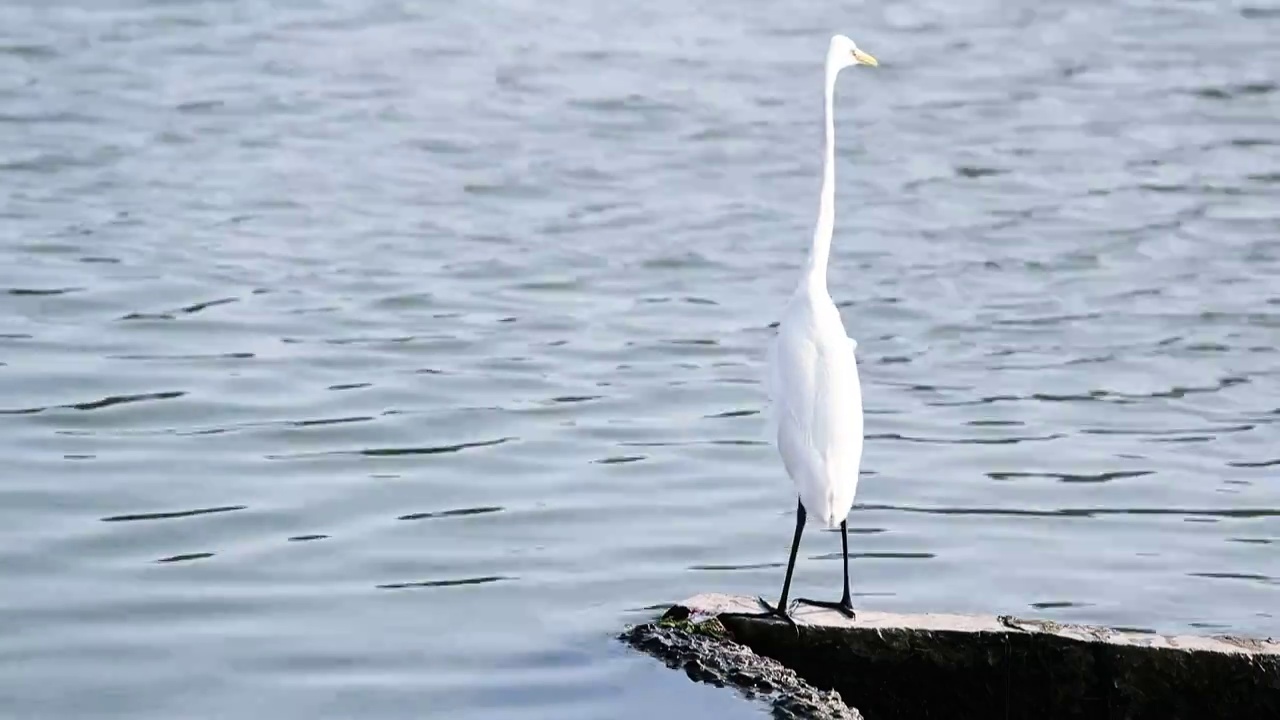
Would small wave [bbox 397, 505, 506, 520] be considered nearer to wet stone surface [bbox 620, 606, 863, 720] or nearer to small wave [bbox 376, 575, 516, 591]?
small wave [bbox 376, 575, 516, 591]

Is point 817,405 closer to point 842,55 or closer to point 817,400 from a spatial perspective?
point 817,400

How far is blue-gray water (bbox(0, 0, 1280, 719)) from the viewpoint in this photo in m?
6.85

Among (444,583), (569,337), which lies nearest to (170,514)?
(444,583)

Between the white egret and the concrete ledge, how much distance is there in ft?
1.18

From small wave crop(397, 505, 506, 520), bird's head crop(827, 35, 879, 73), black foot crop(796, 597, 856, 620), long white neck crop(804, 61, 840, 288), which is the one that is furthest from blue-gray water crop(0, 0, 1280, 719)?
bird's head crop(827, 35, 879, 73)

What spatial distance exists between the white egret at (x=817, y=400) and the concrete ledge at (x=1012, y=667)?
1.18 feet

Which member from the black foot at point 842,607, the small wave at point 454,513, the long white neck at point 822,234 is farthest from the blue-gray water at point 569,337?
the long white neck at point 822,234

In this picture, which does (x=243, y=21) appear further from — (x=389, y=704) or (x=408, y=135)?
(x=389, y=704)

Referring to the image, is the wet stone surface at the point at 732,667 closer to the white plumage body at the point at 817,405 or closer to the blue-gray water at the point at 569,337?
the blue-gray water at the point at 569,337

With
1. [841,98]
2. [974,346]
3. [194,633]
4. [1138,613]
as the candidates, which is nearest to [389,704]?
[194,633]

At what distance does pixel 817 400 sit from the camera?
19.5ft

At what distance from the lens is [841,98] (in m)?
19.2

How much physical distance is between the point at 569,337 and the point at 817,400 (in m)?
5.09

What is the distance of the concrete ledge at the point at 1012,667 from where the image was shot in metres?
5.07
